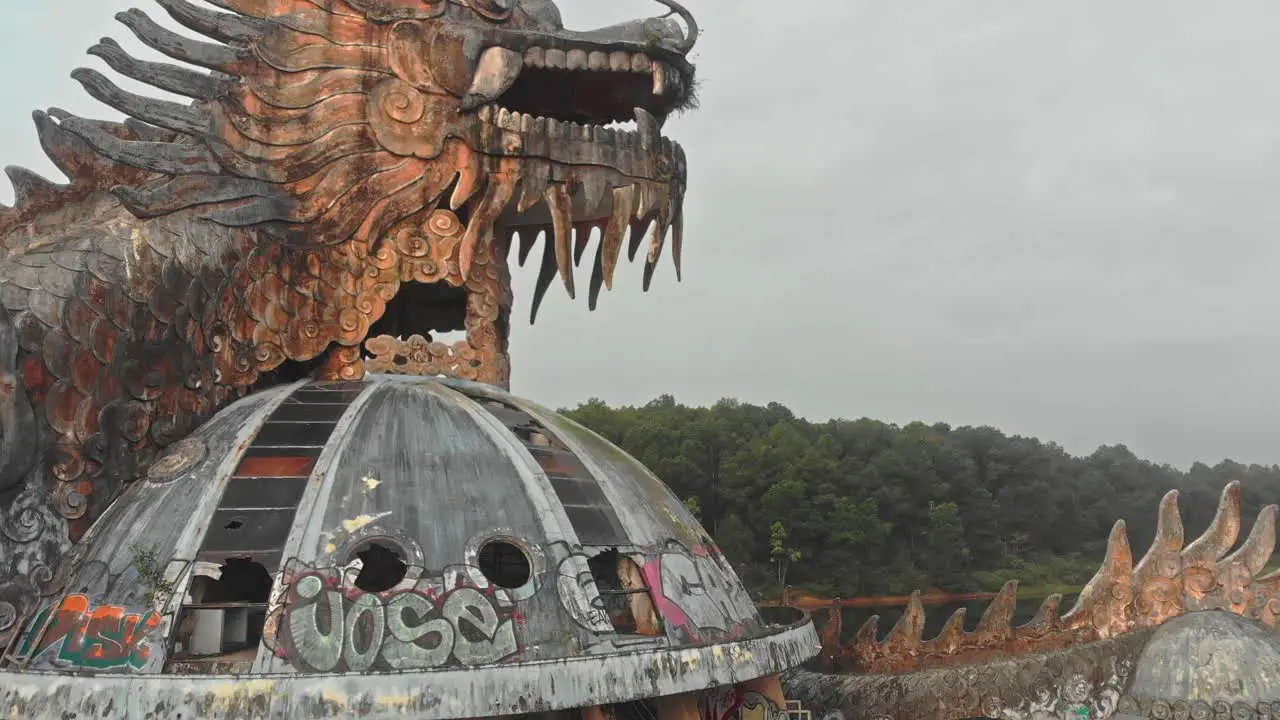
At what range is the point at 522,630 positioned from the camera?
7.79m

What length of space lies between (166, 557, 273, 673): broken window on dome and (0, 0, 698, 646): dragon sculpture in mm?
1154

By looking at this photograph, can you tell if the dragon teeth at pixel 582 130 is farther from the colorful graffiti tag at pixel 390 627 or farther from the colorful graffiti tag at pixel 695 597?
the colorful graffiti tag at pixel 390 627

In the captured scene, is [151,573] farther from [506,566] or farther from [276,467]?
[506,566]

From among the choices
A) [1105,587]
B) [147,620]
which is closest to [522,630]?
[147,620]

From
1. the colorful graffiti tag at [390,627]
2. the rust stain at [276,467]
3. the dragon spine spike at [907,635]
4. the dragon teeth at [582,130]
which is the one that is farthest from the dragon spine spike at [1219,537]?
the rust stain at [276,467]

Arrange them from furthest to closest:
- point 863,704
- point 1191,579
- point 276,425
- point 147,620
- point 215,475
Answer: point 863,704
point 1191,579
point 276,425
point 215,475
point 147,620

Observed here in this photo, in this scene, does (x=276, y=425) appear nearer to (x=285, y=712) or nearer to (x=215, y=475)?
(x=215, y=475)

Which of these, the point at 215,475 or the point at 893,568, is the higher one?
the point at 215,475

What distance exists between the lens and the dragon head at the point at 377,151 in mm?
9812

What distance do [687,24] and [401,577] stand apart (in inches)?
267

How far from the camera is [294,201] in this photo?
10.2m

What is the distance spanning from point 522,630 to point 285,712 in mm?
1754

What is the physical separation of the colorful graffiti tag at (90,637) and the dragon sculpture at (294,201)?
524 mm

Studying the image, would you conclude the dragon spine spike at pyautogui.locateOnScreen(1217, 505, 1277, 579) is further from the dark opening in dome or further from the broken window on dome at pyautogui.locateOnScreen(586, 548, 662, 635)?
the dark opening in dome
